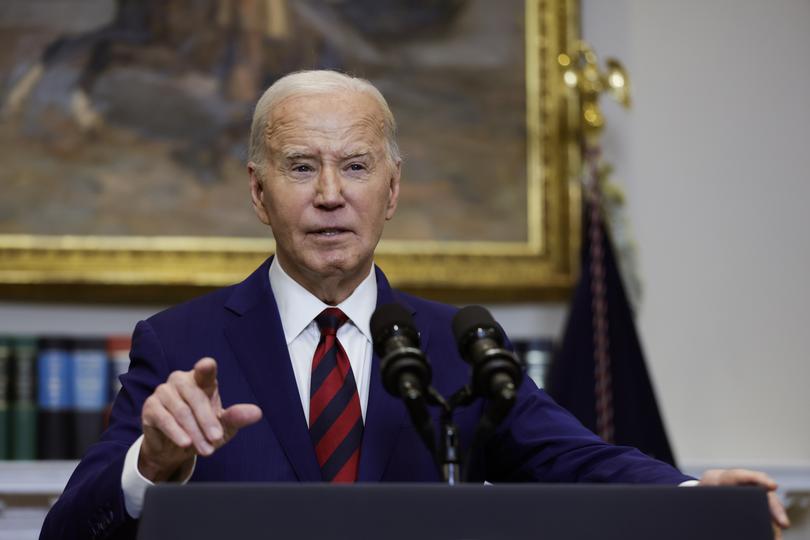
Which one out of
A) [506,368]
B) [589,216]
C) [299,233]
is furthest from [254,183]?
[589,216]

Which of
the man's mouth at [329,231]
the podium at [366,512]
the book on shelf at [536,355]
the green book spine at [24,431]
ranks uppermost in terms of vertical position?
the man's mouth at [329,231]

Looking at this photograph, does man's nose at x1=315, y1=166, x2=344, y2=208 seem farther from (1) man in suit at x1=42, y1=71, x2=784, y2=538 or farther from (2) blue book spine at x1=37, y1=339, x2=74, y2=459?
(2) blue book spine at x1=37, y1=339, x2=74, y2=459

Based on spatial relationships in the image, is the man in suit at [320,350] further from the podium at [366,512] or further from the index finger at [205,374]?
the podium at [366,512]

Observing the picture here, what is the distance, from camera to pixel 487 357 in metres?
1.71

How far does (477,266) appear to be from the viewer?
4.92 m

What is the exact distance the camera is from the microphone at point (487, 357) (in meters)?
1.68

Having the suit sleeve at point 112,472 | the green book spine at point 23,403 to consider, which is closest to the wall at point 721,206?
the green book spine at point 23,403

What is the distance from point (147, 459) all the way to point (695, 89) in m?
3.89

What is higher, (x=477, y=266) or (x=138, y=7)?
(x=138, y=7)

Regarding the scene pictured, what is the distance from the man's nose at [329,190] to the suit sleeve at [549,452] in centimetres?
57

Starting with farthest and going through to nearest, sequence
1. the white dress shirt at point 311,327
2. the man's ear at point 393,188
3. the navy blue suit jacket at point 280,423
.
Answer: the man's ear at point 393,188
the white dress shirt at point 311,327
the navy blue suit jacket at point 280,423

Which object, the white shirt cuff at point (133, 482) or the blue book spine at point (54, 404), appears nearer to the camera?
the white shirt cuff at point (133, 482)

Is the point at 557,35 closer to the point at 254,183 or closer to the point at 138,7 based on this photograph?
the point at 138,7

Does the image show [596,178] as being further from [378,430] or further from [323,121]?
[378,430]
